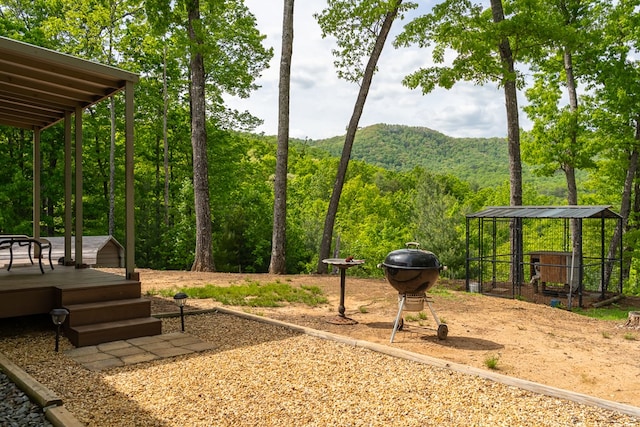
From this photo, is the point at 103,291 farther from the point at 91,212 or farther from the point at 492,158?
the point at 492,158

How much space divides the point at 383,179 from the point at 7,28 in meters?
36.8

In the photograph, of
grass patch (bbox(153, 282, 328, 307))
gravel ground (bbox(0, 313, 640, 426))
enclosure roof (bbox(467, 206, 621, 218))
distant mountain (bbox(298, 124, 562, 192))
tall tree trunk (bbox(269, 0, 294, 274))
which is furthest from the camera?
distant mountain (bbox(298, 124, 562, 192))

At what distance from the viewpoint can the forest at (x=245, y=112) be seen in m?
13.4

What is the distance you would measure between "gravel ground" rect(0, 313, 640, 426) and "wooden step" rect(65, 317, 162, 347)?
25 cm

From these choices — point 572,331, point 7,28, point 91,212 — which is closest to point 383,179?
point 91,212

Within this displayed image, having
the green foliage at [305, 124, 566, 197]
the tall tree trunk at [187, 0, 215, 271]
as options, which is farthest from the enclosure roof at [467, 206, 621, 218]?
the green foliage at [305, 124, 566, 197]


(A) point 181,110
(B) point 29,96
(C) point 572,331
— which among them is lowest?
(C) point 572,331

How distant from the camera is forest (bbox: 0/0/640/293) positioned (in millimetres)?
13438

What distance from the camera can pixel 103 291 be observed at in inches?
212

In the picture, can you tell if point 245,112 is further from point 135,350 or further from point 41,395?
point 41,395

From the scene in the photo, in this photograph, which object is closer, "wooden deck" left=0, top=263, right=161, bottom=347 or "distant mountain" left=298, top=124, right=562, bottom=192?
"wooden deck" left=0, top=263, right=161, bottom=347

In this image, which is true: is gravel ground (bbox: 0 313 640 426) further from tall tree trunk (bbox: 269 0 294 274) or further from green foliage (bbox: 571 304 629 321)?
tall tree trunk (bbox: 269 0 294 274)

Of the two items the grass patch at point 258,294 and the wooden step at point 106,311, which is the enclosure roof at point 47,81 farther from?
the grass patch at point 258,294

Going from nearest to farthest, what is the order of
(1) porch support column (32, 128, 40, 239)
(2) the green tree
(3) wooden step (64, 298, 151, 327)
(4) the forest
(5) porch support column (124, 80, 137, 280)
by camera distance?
(3) wooden step (64, 298, 151, 327) < (5) porch support column (124, 80, 137, 280) < (1) porch support column (32, 128, 40, 239) < (2) the green tree < (4) the forest
